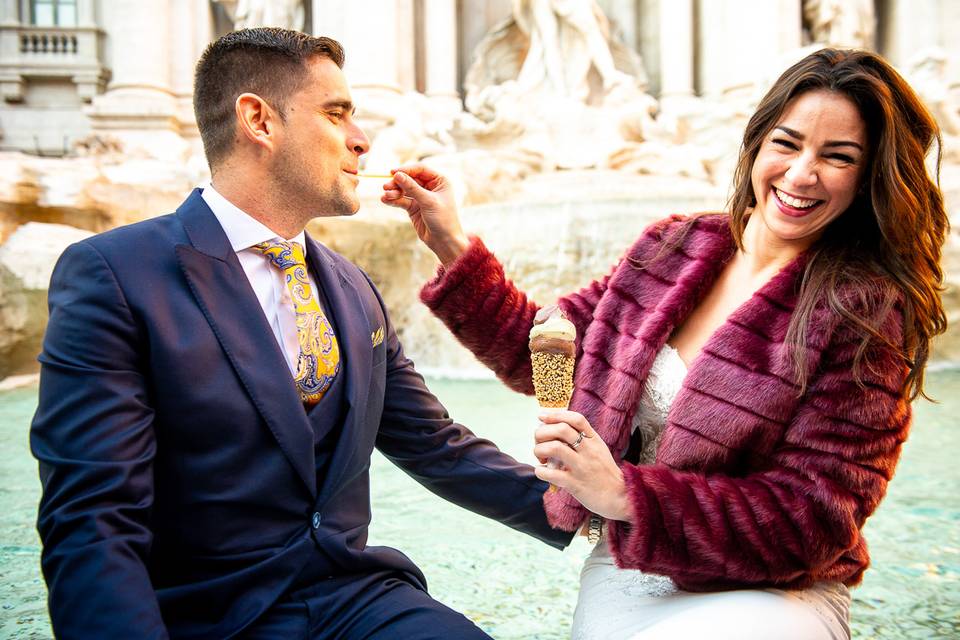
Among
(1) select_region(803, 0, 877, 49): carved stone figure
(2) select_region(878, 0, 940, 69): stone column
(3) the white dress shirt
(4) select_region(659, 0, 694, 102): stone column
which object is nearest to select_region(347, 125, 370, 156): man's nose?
(3) the white dress shirt

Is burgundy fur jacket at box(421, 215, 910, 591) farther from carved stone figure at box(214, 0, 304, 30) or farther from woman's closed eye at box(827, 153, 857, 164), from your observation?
carved stone figure at box(214, 0, 304, 30)

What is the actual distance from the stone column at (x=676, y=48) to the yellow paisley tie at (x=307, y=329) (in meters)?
14.0

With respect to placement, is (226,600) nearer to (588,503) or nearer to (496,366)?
(588,503)

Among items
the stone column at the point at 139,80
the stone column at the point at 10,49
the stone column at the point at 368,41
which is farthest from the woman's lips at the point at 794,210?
the stone column at the point at 10,49

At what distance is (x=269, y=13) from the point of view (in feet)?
45.7

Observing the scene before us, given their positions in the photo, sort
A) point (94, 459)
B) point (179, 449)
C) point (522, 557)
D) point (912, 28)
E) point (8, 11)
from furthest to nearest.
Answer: point (8, 11), point (912, 28), point (522, 557), point (179, 449), point (94, 459)

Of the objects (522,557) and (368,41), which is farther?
(368,41)

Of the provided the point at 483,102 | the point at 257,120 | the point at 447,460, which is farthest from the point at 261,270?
the point at 483,102

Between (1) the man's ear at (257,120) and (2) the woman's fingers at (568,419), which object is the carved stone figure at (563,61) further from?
(2) the woman's fingers at (568,419)

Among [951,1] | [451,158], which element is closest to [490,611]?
[451,158]

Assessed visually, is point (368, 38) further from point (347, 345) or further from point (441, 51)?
point (347, 345)

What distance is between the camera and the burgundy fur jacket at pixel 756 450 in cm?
150

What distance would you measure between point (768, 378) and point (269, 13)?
13.9 metres

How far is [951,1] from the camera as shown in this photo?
13758 millimetres
